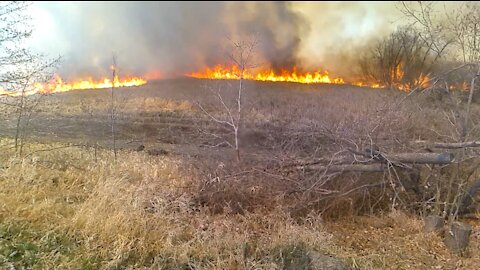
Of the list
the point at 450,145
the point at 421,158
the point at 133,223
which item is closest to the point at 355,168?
the point at 421,158

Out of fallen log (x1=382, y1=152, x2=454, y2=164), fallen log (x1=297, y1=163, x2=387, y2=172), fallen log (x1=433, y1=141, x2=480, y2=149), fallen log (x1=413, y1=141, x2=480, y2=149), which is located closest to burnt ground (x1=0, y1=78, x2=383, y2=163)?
fallen log (x1=297, y1=163, x2=387, y2=172)

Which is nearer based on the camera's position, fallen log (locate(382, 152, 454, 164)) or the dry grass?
the dry grass

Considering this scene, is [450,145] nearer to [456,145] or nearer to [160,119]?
[456,145]

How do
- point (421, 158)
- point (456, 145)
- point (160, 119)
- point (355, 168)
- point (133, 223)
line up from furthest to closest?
point (160, 119), point (355, 168), point (421, 158), point (456, 145), point (133, 223)

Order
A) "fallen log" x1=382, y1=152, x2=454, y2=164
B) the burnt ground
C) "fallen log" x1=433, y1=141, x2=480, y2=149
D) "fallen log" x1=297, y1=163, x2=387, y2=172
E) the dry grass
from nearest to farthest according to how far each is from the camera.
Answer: the dry grass → "fallen log" x1=433, y1=141, x2=480, y2=149 → "fallen log" x1=382, y1=152, x2=454, y2=164 → "fallen log" x1=297, y1=163, x2=387, y2=172 → the burnt ground

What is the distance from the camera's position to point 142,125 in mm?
17812

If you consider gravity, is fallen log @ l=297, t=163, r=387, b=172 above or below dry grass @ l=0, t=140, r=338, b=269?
above

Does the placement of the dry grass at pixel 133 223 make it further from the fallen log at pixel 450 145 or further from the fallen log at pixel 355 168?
the fallen log at pixel 450 145

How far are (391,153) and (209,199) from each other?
390cm

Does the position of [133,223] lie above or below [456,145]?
below

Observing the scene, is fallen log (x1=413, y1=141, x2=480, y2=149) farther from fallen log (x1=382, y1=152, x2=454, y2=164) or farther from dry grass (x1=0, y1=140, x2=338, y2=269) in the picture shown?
dry grass (x1=0, y1=140, x2=338, y2=269)

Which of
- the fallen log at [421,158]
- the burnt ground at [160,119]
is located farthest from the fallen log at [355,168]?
the burnt ground at [160,119]

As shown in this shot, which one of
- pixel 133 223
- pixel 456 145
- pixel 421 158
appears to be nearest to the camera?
pixel 133 223

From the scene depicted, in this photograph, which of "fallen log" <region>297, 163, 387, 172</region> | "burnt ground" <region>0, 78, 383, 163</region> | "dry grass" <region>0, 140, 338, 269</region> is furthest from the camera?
"burnt ground" <region>0, 78, 383, 163</region>
